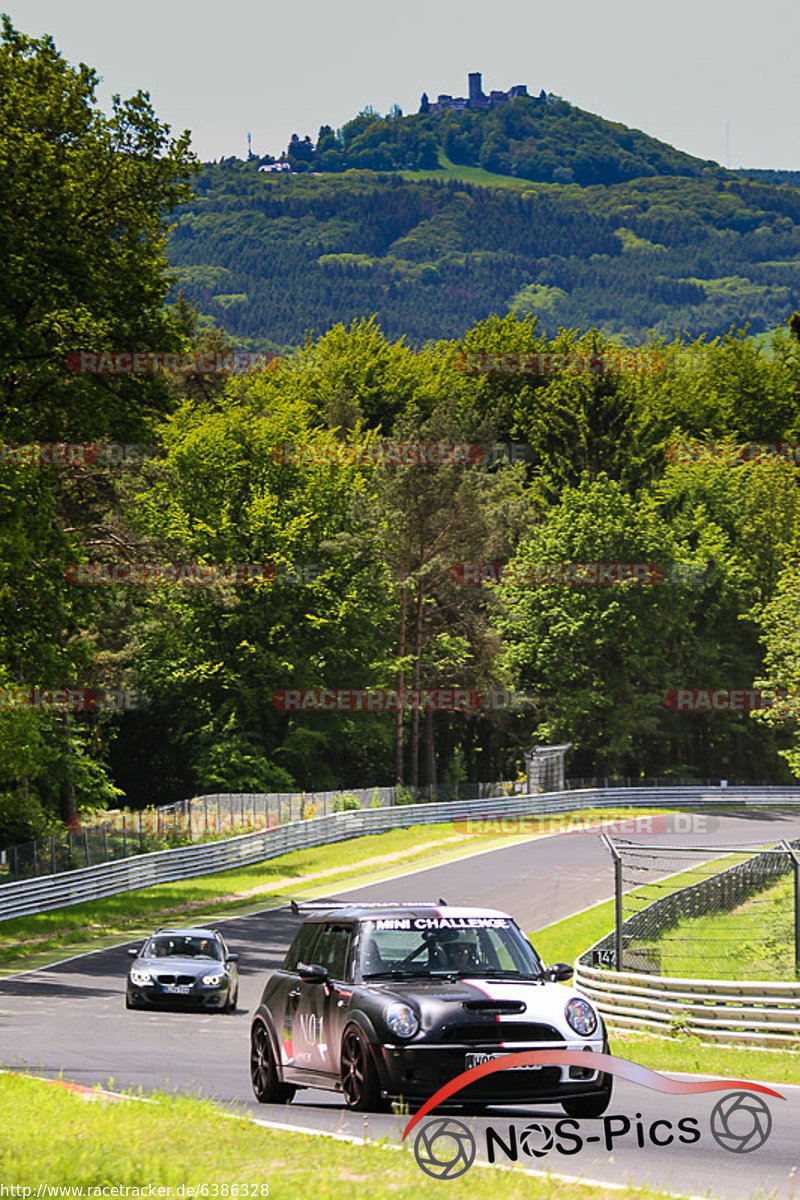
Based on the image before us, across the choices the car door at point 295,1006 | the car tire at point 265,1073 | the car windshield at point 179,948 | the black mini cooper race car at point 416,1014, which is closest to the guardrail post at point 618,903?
the car windshield at point 179,948

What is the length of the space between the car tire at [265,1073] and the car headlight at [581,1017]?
2.84 metres

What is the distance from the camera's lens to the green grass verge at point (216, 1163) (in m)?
8.55

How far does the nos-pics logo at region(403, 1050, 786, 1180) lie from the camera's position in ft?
32.8

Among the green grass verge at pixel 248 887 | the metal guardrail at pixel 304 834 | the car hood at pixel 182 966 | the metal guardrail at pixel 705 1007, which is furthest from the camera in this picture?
the metal guardrail at pixel 304 834

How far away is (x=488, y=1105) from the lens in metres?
11.1

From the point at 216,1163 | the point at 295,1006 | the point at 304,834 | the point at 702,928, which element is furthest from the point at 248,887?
the point at 216,1163

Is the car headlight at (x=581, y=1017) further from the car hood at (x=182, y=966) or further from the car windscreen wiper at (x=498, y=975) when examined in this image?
the car hood at (x=182, y=966)

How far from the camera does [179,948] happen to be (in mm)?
24859

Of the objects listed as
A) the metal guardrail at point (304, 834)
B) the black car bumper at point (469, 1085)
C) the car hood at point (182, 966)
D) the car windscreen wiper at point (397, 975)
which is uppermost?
the car windscreen wiper at point (397, 975)

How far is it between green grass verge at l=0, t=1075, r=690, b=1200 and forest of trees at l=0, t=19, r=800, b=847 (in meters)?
23.2

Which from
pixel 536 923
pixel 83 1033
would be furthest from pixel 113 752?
pixel 83 1033

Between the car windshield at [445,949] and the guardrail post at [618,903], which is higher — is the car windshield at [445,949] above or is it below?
above

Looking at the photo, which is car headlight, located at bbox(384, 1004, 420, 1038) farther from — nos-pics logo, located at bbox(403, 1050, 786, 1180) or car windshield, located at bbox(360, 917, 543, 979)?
car windshield, located at bbox(360, 917, 543, 979)

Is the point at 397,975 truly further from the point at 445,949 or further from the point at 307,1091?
the point at 307,1091
